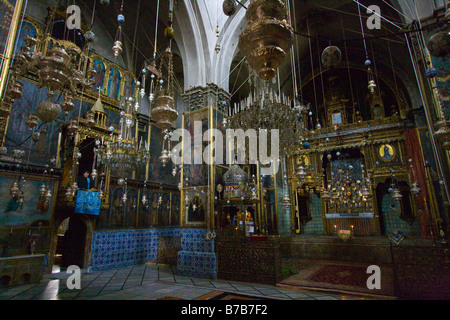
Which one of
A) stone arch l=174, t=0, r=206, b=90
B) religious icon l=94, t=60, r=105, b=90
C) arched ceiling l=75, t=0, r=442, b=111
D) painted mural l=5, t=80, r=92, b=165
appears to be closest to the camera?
painted mural l=5, t=80, r=92, b=165

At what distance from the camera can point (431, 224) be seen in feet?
27.9

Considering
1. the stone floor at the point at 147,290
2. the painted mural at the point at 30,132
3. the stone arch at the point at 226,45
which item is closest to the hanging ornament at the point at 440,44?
the stone floor at the point at 147,290

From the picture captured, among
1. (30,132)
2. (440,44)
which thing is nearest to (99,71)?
(30,132)

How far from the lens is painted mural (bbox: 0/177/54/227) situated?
633cm

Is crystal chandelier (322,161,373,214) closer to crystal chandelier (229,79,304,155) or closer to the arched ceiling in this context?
the arched ceiling

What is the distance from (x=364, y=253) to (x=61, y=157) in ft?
33.0

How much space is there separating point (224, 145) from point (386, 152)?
771 centimetres

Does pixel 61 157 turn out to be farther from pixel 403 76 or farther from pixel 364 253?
pixel 403 76

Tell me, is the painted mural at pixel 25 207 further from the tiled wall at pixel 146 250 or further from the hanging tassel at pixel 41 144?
the tiled wall at pixel 146 250

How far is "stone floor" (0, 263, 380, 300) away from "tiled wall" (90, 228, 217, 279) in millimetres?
327

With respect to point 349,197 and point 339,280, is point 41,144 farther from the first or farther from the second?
point 349,197

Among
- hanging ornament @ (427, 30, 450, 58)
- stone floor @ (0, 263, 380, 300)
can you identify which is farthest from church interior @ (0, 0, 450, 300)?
stone floor @ (0, 263, 380, 300)

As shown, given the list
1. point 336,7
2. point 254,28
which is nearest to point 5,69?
point 254,28

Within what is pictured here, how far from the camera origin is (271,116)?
18.2 ft
